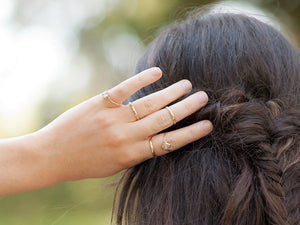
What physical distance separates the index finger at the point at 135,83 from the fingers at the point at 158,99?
45 mm

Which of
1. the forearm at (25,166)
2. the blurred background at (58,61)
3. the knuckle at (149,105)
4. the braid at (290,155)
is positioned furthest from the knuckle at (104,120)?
the blurred background at (58,61)

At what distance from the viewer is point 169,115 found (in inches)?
50.3

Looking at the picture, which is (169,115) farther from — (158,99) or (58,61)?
(58,61)

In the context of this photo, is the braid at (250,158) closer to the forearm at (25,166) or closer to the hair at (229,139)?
the hair at (229,139)

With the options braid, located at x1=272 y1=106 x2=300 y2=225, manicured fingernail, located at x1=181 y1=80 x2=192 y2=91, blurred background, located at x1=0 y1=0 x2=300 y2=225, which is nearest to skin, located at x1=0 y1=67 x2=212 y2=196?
manicured fingernail, located at x1=181 y1=80 x2=192 y2=91

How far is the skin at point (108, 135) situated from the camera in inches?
49.5

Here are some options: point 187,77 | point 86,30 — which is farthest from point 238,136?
point 86,30

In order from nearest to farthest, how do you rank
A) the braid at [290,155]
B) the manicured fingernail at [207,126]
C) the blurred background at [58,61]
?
the braid at [290,155] → the manicured fingernail at [207,126] → the blurred background at [58,61]

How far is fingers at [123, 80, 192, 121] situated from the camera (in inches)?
49.5

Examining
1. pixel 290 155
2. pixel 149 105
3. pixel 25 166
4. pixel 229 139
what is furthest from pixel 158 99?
pixel 25 166

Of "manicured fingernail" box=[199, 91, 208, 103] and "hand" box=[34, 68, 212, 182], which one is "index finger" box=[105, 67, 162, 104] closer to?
"hand" box=[34, 68, 212, 182]

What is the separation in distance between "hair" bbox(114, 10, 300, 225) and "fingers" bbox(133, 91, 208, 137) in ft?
0.15

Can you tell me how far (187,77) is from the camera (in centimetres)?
130

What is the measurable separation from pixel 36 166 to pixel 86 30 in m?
8.35
